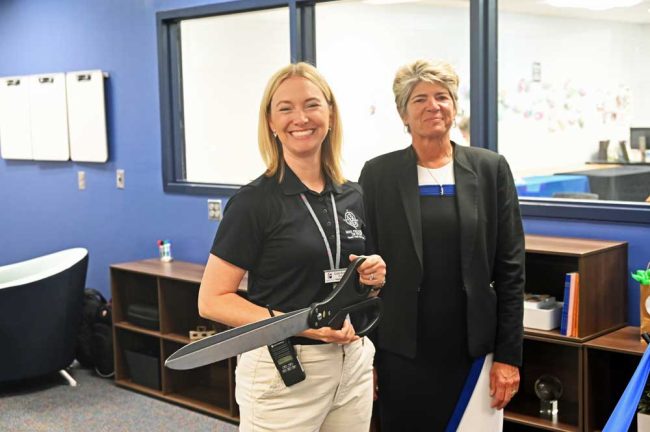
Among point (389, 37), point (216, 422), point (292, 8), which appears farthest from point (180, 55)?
point (216, 422)

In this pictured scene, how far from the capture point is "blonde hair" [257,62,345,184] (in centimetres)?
207

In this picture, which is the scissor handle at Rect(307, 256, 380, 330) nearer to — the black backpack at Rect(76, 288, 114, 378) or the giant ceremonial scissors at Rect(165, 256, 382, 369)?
the giant ceremonial scissors at Rect(165, 256, 382, 369)

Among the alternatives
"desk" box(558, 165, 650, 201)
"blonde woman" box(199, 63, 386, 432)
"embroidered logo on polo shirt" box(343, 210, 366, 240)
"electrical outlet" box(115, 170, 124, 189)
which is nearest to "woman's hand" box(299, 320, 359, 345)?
"blonde woman" box(199, 63, 386, 432)

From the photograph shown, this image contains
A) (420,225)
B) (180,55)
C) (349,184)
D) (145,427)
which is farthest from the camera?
(180,55)

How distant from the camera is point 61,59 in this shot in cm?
589

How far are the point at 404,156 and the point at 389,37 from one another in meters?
2.13

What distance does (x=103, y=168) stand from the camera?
5.73m

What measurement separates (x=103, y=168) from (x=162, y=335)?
1457 mm

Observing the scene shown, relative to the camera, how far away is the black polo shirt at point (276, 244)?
1.99m

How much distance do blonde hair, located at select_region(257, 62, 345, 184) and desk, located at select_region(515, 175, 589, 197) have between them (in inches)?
73.4

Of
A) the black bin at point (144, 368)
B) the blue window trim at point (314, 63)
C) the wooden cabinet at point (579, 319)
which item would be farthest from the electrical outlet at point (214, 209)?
the wooden cabinet at point (579, 319)

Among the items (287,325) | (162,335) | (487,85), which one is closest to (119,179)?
(162,335)

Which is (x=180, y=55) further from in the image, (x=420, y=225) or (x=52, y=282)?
(x=420, y=225)

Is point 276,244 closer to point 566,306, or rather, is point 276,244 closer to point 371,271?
point 371,271
